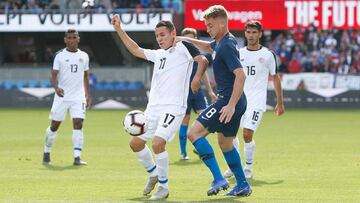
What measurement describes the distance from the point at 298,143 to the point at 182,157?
438cm

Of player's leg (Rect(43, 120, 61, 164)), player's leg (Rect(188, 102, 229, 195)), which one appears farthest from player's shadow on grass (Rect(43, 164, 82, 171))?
player's leg (Rect(188, 102, 229, 195))

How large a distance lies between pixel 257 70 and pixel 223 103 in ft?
10.4

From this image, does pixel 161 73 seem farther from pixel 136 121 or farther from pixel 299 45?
pixel 299 45

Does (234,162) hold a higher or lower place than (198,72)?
lower

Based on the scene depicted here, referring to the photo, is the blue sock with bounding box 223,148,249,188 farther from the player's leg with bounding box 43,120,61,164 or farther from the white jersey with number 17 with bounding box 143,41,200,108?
the player's leg with bounding box 43,120,61,164

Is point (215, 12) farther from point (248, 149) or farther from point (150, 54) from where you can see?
point (248, 149)

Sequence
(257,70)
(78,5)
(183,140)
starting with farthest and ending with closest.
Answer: (78,5) → (183,140) → (257,70)

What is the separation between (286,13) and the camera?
4131 centimetres

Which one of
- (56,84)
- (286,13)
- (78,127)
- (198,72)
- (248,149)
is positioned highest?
(286,13)

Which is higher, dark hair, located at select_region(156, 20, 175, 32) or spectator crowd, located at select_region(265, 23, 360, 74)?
dark hair, located at select_region(156, 20, 175, 32)

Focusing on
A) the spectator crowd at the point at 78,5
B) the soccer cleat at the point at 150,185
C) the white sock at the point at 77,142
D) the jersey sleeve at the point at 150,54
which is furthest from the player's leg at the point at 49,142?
the spectator crowd at the point at 78,5

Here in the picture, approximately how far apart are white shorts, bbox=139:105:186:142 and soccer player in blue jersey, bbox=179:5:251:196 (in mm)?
227

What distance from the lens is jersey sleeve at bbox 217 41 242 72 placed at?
11578mm

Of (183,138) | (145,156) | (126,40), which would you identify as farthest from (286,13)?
(126,40)
